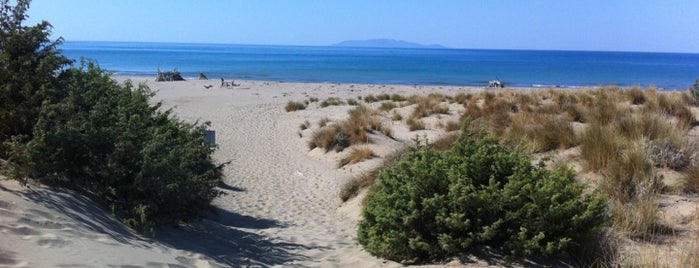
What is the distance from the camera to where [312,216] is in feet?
32.4

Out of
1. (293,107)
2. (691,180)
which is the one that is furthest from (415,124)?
(691,180)

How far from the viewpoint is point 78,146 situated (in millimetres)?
6184

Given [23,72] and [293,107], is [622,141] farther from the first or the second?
[293,107]

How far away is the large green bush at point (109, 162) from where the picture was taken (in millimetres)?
5867

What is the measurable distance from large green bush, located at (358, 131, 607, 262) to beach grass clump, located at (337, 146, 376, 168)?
7708 mm

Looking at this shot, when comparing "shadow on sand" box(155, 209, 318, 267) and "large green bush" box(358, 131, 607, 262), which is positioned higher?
"large green bush" box(358, 131, 607, 262)

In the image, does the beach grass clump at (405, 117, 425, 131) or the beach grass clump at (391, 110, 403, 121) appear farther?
the beach grass clump at (391, 110, 403, 121)

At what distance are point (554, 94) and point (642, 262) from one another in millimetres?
16189

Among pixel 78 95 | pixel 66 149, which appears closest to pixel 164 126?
pixel 78 95

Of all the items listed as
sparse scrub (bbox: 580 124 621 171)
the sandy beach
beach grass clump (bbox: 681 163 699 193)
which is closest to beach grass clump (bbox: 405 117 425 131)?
the sandy beach

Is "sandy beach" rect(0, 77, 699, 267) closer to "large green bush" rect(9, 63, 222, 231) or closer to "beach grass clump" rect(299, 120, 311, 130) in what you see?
"large green bush" rect(9, 63, 222, 231)

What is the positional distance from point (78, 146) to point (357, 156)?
8.62 m

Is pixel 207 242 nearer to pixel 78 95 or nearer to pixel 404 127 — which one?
pixel 78 95

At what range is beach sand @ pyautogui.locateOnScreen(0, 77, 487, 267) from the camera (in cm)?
471
